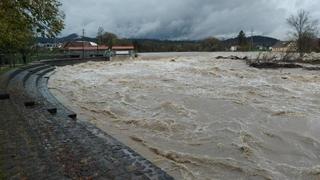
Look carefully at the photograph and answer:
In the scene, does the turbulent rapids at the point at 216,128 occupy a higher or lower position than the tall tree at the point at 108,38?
lower

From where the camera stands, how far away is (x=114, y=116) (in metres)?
14.6

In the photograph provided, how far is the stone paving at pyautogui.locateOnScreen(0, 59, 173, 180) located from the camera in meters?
6.58

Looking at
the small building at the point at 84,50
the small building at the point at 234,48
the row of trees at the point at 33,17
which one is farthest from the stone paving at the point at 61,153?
the small building at the point at 234,48

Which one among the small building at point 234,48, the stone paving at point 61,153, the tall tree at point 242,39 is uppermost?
the tall tree at point 242,39

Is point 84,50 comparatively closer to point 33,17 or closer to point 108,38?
point 108,38

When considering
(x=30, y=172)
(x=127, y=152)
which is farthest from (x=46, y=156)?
(x=127, y=152)

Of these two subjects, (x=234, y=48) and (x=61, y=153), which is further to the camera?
(x=234, y=48)

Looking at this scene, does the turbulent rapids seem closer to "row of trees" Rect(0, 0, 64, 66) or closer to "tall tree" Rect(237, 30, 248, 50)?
"row of trees" Rect(0, 0, 64, 66)

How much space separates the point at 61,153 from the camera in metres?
7.79

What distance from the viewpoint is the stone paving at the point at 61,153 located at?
21.6 ft

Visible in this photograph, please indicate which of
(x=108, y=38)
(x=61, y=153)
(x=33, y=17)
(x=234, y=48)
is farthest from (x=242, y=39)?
(x=61, y=153)

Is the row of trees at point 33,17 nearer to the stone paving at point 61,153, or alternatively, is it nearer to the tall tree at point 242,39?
the stone paving at point 61,153

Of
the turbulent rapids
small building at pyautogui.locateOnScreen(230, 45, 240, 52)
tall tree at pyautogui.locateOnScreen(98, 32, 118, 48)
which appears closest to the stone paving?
the turbulent rapids

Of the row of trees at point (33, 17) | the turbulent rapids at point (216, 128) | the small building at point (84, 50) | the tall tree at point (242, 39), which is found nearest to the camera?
the turbulent rapids at point (216, 128)
